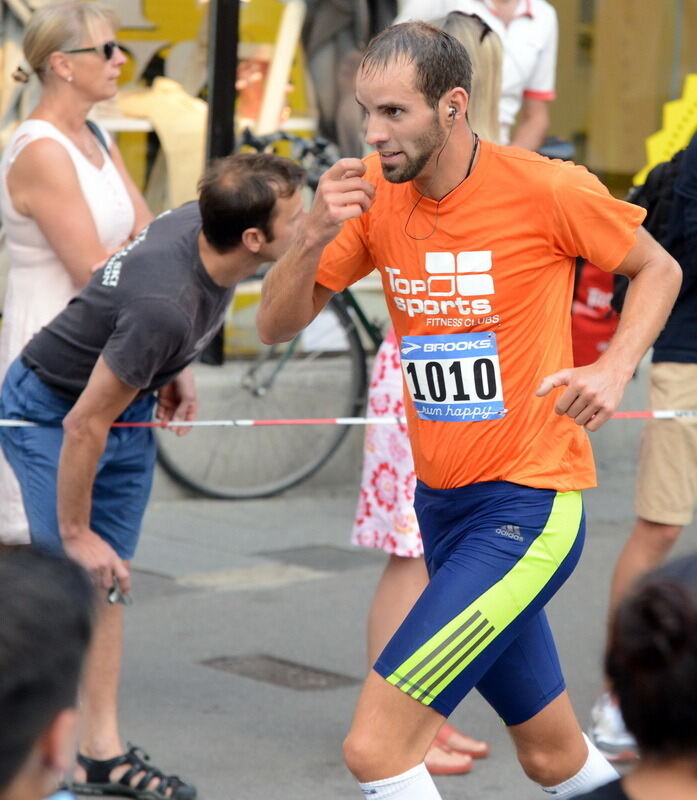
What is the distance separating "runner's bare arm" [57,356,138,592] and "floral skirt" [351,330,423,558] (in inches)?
36.4

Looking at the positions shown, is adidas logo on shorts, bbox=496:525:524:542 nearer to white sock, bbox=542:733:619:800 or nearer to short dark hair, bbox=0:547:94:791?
white sock, bbox=542:733:619:800

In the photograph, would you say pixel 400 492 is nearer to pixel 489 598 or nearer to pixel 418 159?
pixel 489 598

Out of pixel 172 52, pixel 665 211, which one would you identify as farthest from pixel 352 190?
pixel 172 52

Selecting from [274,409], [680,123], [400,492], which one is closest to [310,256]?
[400,492]

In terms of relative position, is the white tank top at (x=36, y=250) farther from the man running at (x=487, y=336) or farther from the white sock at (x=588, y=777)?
the white sock at (x=588, y=777)

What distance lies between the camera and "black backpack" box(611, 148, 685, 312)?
4777mm

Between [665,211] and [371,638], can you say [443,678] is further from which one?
[665,211]

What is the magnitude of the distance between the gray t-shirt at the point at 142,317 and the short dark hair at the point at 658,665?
229 cm

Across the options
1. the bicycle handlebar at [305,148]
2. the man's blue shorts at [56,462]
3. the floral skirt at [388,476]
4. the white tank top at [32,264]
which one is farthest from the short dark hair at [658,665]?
the bicycle handlebar at [305,148]

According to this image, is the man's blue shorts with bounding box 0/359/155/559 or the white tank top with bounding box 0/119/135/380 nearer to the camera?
the man's blue shorts with bounding box 0/359/155/559

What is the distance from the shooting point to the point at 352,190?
131 inches

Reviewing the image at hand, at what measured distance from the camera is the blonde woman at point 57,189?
4.84m

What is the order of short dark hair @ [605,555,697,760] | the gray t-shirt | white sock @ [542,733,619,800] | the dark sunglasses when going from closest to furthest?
1. short dark hair @ [605,555,697,760]
2. white sock @ [542,733,619,800]
3. the gray t-shirt
4. the dark sunglasses

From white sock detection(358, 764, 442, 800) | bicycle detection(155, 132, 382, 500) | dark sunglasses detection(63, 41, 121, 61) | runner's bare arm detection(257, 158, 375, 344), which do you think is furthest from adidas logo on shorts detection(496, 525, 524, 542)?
bicycle detection(155, 132, 382, 500)
